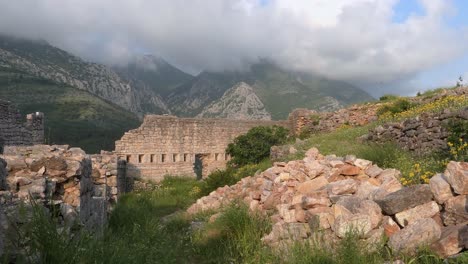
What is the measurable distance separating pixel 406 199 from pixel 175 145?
15.3 meters

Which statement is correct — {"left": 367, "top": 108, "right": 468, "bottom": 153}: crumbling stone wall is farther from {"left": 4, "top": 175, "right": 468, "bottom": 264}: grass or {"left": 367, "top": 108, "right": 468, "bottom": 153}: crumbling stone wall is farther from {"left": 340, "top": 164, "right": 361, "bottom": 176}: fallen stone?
{"left": 4, "top": 175, "right": 468, "bottom": 264}: grass

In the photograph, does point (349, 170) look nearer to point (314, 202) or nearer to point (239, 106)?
point (314, 202)

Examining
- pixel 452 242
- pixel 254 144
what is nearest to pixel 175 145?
pixel 254 144

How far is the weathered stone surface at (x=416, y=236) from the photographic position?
421 centimetres

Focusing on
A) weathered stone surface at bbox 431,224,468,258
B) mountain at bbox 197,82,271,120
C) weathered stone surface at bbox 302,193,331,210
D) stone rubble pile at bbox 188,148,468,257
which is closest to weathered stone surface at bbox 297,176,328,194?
stone rubble pile at bbox 188,148,468,257

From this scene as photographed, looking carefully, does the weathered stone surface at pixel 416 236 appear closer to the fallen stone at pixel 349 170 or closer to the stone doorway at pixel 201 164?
the fallen stone at pixel 349 170

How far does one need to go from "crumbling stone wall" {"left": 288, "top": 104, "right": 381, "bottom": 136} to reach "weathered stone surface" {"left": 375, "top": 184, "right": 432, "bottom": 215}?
12163mm

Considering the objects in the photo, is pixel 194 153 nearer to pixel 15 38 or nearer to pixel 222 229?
pixel 222 229

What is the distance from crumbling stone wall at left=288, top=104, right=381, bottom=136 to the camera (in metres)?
17.6

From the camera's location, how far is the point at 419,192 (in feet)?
15.9

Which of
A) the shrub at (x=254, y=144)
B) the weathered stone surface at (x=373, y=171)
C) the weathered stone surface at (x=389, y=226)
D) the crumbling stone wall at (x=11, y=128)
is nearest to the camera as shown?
the weathered stone surface at (x=389, y=226)

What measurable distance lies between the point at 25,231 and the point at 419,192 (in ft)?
14.2

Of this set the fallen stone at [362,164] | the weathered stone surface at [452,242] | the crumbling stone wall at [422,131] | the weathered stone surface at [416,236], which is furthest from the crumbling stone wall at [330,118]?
the weathered stone surface at [452,242]

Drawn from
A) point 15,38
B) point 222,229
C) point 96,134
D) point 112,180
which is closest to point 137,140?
point 112,180
